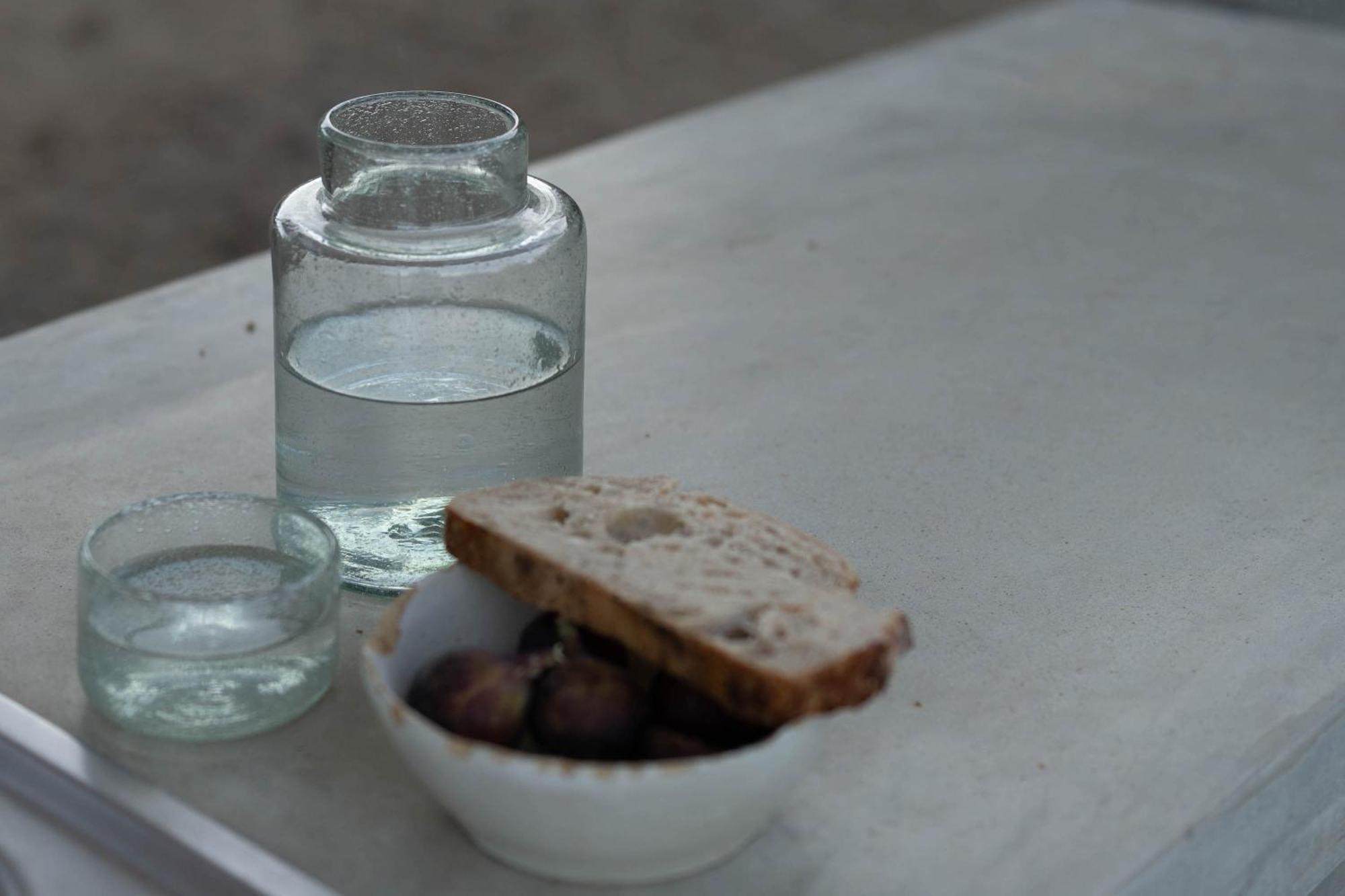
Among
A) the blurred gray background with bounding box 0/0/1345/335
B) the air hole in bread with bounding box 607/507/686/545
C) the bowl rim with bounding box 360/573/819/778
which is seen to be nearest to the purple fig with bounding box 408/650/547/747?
the bowl rim with bounding box 360/573/819/778

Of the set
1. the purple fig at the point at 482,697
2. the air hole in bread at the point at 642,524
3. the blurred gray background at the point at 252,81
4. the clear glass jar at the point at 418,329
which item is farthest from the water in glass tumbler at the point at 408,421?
the blurred gray background at the point at 252,81

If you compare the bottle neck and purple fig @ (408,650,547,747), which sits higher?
the bottle neck

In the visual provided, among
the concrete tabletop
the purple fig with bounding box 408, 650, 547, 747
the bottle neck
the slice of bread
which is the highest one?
the bottle neck

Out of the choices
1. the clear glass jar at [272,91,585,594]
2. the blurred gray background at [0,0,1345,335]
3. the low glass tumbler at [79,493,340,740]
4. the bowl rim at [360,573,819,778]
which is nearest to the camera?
the bowl rim at [360,573,819,778]

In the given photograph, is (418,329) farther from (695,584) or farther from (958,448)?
(958,448)

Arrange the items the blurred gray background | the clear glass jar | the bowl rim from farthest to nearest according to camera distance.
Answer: the blurred gray background, the clear glass jar, the bowl rim

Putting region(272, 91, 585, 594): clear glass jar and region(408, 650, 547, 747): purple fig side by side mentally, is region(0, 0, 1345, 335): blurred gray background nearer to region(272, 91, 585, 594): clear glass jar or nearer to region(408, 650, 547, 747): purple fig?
region(272, 91, 585, 594): clear glass jar

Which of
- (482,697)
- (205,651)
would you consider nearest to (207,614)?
(205,651)

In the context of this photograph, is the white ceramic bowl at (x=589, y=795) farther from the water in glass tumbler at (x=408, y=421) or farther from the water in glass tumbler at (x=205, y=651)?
the water in glass tumbler at (x=408, y=421)

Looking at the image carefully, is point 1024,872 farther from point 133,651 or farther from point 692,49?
point 692,49
